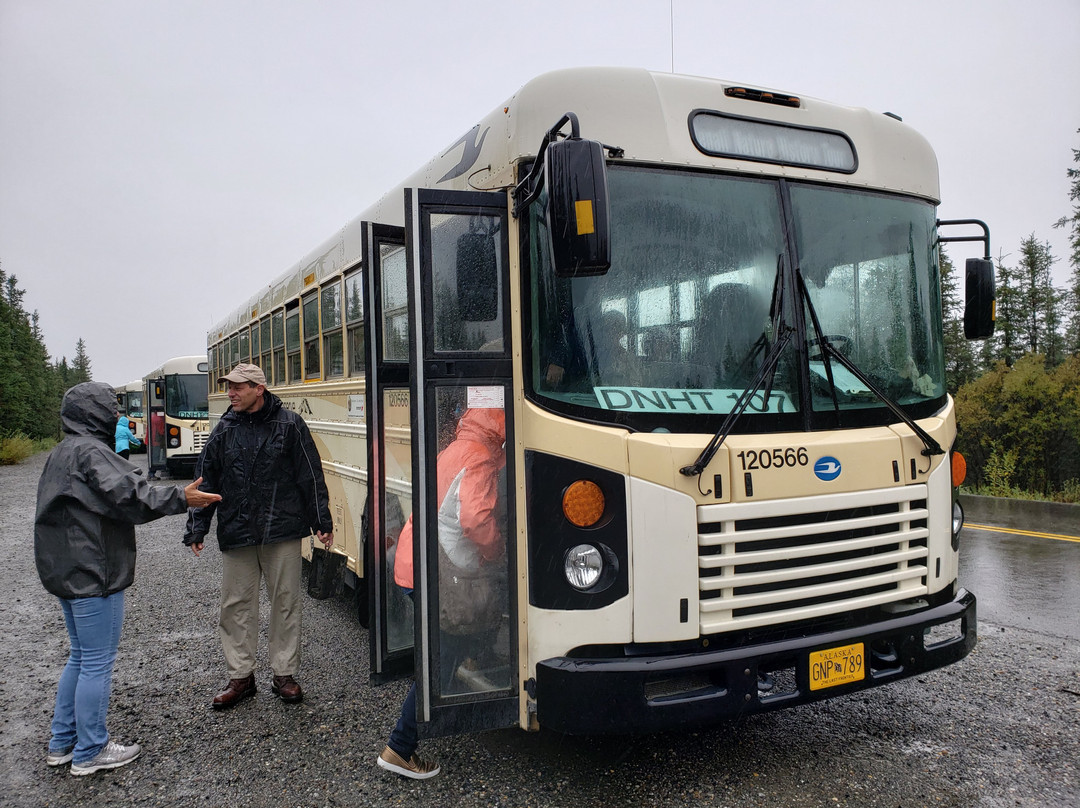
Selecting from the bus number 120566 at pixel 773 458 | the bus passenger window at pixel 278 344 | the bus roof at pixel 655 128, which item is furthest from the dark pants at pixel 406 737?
the bus passenger window at pixel 278 344

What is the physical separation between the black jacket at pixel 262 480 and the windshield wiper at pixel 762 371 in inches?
93.3

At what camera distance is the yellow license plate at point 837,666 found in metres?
3.00

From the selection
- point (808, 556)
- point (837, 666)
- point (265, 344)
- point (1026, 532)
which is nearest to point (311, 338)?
point (265, 344)

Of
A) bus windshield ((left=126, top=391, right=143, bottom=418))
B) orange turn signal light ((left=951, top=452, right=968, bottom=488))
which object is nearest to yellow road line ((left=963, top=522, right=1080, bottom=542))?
orange turn signal light ((left=951, top=452, right=968, bottom=488))

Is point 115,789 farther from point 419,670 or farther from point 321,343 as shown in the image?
point 321,343

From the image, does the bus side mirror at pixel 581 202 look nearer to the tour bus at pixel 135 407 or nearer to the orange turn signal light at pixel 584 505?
the orange turn signal light at pixel 584 505

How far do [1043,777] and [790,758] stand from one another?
3.32ft

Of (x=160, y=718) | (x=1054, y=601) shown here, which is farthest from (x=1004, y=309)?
(x=160, y=718)

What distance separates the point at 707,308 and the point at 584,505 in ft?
3.17

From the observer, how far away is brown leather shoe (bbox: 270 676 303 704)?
165 inches

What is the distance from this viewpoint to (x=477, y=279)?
3107 mm

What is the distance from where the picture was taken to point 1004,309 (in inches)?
1150

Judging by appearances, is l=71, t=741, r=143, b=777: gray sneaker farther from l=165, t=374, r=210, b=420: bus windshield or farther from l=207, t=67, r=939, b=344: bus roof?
l=165, t=374, r=210, b=420: bus windshield

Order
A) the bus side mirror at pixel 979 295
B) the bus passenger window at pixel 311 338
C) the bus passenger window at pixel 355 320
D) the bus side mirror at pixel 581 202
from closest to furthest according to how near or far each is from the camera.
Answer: the bus side mirror at pixel 581 202 → the bus side mirror at pixel 979 295 → the bus passenger window at pixel 355 320 → the bus passenger window at pixel 311 338
